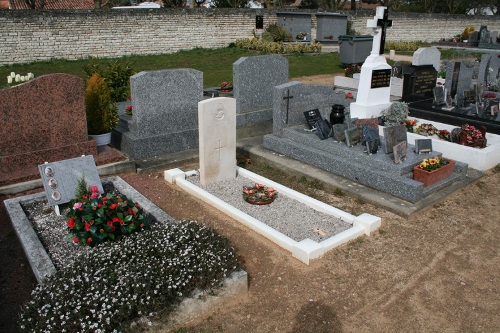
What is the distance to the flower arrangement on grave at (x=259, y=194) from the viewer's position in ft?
21.4

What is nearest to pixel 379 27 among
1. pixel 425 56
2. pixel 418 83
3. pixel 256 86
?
pixel 418 83

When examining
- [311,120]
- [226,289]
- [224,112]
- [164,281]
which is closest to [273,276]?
[226,289]

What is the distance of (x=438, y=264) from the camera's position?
17.0 feet

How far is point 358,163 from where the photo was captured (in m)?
7.47

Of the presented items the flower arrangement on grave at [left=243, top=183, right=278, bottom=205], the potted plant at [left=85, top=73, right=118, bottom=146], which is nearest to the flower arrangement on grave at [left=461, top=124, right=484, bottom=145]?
the flower arrangement on grave at [left=243, top=183, right=278, bottom=205]

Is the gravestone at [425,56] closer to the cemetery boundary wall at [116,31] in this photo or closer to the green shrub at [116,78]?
the green shrub at [116,78]

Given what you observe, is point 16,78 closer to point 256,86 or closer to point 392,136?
point 256,86

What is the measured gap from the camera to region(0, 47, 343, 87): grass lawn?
1744 centimetres

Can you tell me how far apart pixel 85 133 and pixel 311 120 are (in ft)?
14.1

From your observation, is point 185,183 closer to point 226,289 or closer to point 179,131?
point 179,131

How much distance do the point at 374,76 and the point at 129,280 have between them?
24.8ft

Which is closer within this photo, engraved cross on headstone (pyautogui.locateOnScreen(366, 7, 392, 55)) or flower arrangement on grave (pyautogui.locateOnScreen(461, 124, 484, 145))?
flower arrangement on grave (pyautogui.locateOnScreen(461, 124, 484, 145))

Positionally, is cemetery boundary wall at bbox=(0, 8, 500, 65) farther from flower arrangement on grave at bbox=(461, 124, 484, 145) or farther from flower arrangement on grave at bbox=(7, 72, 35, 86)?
flower arrangement on grave at bbox=(461, 124, 484, 145)

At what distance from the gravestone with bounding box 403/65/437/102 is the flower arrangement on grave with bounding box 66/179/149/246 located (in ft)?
26.8
